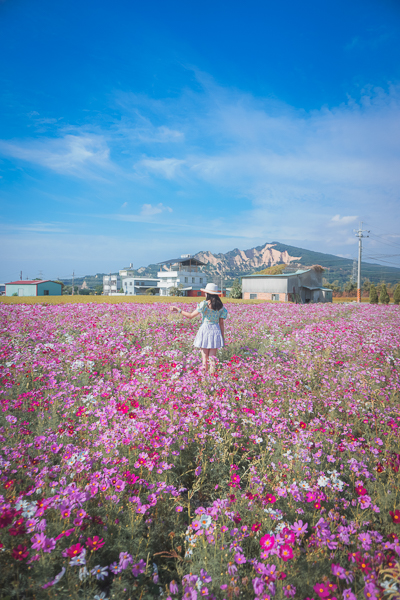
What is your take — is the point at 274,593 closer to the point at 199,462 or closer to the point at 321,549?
the point at 321,549

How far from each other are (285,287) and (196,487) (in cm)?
4833

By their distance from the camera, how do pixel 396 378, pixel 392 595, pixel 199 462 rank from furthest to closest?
pixel 396 378 < pixel 199 462 < pixel 392 595

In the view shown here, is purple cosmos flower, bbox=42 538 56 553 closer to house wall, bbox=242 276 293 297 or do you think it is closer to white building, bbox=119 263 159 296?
house wall, bbox=242 276 293 297

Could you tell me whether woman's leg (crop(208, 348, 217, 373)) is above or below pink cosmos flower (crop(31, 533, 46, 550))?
above

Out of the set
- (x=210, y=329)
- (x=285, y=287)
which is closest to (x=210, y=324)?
(x=210, y=329)

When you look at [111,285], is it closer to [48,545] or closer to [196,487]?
[196,487]

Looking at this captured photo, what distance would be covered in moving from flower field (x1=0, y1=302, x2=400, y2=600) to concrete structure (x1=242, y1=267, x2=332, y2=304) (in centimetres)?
4444

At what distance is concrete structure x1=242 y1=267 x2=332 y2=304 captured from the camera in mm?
48906

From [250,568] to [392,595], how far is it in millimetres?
1019

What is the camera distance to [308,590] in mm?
1961

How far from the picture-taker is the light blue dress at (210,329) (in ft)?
20.7

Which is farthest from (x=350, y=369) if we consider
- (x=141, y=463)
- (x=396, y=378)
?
(x=141, y=463)

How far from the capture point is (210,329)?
21.0 feet

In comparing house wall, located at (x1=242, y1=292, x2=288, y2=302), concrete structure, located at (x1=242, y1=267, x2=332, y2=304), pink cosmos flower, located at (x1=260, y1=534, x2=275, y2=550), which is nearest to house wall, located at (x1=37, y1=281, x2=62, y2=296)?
house wall, located at (x1=242, y1=292, x2=288, y2=302)
